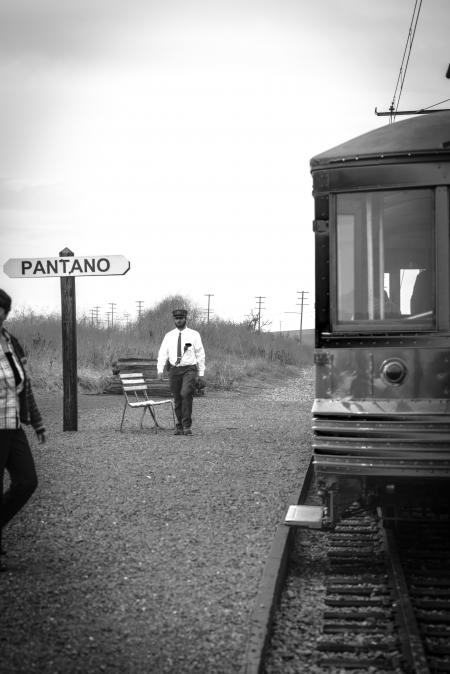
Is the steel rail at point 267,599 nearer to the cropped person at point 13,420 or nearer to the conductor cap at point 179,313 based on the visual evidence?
the cropped person at point 13,420

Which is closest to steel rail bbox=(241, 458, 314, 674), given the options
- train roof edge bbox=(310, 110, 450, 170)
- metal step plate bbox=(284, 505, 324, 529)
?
metal step plate bbox=(284, 505, 324, 529)

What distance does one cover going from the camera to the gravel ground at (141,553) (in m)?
4.54

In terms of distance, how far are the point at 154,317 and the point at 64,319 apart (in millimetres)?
27055

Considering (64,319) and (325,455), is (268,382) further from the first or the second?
(325,455)

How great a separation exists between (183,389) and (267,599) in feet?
29.7

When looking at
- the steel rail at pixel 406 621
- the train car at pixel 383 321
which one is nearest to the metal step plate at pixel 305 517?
the train car at pixel 383 321

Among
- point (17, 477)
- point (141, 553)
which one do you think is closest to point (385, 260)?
point (141, 553)

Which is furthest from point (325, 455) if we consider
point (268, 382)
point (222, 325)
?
point (222, 325)

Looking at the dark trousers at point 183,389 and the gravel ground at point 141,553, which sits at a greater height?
the dark trousers at point 183,389

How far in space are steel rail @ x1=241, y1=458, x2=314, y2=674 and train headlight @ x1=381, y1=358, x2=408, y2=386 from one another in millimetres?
1432

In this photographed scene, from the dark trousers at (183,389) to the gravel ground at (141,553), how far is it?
1.04 meters

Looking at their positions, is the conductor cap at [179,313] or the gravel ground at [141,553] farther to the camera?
the conductor cap at [179,313]

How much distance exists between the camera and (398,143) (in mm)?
6027

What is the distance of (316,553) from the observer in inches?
279
